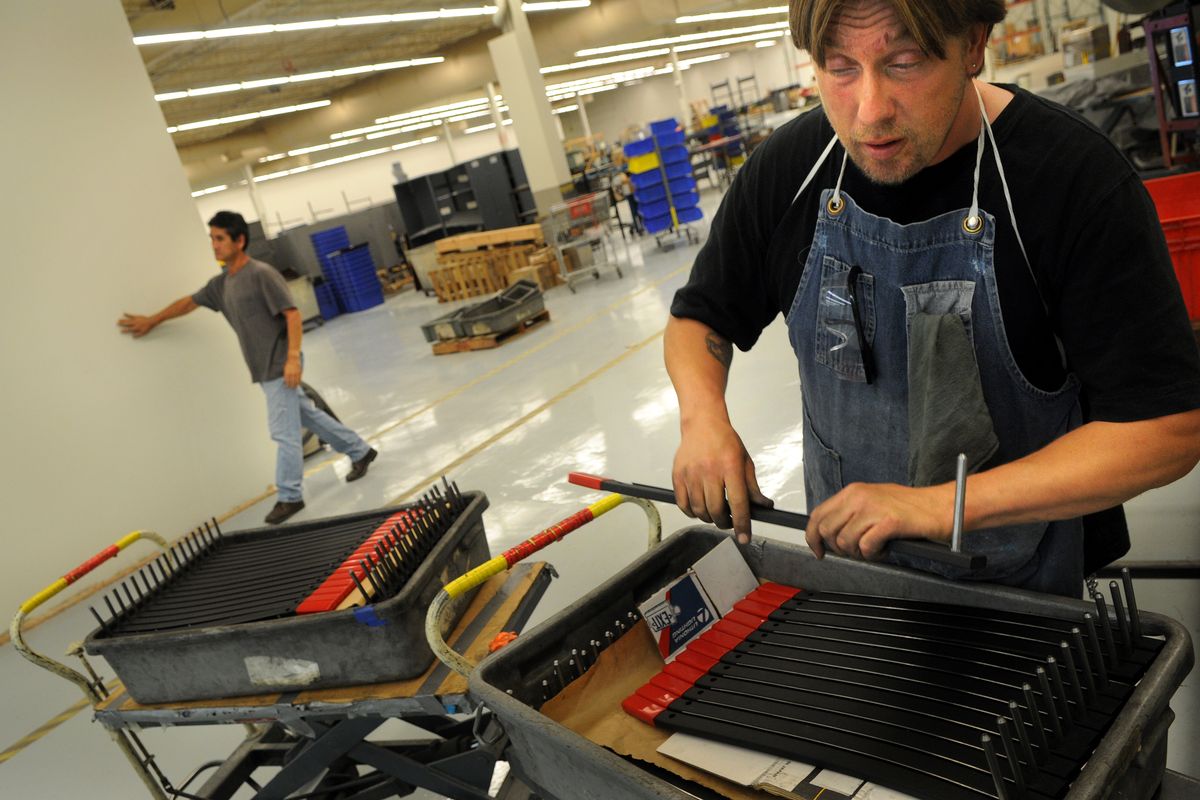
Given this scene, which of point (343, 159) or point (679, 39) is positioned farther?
point (343, 159)

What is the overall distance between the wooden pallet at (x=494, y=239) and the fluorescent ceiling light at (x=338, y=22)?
126 inches

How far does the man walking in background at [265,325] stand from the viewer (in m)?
5.19

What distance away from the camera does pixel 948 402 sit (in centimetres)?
125

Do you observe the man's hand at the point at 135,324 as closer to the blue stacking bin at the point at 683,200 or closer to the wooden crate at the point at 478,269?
the wooden crate at the point at 478,269

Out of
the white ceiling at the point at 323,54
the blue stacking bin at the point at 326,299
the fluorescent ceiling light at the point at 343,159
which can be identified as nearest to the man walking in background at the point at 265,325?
the white ceiling at the point at 323,54

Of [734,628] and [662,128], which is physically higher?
[662,128]

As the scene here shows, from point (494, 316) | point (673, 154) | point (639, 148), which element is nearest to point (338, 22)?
point (639, 148)

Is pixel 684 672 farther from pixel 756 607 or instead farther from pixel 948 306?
pixel 948 306

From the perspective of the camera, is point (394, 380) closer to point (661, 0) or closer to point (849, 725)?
point (849, 725)

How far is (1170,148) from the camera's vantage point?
6125 millimetres

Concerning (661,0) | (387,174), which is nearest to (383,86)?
(661,0)

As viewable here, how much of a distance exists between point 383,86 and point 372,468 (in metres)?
15.6

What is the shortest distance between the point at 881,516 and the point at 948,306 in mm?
355

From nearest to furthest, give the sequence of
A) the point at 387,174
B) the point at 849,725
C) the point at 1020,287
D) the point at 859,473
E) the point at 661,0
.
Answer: the point at 849,725 → the point at 1020,287 → the point at 859,473 → the point at 661,0 → the point at 387,174
